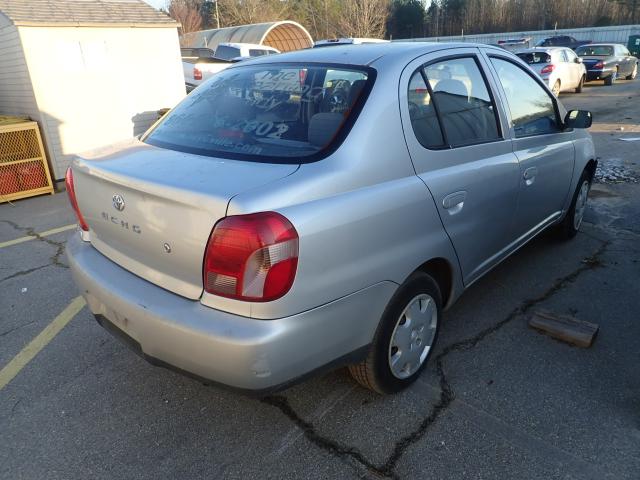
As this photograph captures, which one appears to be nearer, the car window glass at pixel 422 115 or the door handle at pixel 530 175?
the car window glass at pixel 422 115

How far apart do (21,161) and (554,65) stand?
48.1 ft

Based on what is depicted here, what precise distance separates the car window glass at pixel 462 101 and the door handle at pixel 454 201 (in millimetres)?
292

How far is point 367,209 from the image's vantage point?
6.98 feet

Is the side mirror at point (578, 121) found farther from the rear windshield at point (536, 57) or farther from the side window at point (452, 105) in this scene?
the rear windshield at point (536, 57)

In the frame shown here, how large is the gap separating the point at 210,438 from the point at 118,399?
0.64 meters

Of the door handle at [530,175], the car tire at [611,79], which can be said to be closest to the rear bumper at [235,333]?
the door handle at [530,175]

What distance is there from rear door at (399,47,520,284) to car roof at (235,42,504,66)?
66 millimetres

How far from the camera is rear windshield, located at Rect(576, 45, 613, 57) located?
2008cm

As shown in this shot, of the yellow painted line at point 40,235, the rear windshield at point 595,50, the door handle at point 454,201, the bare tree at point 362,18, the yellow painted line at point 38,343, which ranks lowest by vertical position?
the yellow painted line at point 40,235

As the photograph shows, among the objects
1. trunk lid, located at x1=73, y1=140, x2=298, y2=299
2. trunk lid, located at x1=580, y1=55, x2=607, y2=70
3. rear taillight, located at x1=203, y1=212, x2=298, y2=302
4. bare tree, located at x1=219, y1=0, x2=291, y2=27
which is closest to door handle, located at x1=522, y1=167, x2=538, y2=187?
trunk lid, located at x1=73, y1=140, x2=298, y2=299

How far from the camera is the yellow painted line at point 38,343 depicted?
9.79ft

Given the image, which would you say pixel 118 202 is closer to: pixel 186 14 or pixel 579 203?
pixel 579 203

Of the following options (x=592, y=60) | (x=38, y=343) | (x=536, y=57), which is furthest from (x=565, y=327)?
(x=592, y=60)

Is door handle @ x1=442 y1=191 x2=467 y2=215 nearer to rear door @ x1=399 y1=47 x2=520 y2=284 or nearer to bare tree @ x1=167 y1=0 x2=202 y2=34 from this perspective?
rear door @ x1=399 y1=47 x2=520 y2=284
